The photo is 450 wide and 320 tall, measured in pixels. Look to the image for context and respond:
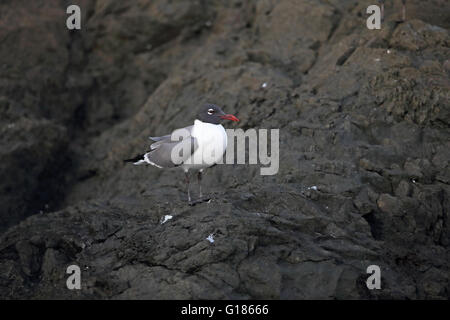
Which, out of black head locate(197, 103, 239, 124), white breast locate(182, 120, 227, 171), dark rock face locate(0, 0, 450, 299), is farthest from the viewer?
black head locate(197, 103, 239, 124)

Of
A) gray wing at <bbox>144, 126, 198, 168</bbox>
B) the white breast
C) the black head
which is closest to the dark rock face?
the white breast

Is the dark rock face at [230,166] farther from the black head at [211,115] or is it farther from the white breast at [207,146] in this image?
the black head at [211,115]

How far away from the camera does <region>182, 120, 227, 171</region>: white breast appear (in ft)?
25.4

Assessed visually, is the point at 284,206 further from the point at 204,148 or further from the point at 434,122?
the point at 434,122

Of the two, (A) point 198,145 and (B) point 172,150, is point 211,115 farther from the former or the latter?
(B) point 172,150

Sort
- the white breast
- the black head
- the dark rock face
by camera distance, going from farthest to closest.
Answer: the black head, the white breast, the dark rock face

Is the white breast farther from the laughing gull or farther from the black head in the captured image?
the black head

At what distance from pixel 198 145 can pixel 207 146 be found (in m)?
0.13

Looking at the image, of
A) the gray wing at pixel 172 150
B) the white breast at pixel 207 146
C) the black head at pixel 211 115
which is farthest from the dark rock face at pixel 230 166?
the black head at pixel 211 115

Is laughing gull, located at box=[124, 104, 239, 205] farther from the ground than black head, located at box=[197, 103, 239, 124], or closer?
closer

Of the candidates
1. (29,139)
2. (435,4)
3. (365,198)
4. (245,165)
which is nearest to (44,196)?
(29,139)

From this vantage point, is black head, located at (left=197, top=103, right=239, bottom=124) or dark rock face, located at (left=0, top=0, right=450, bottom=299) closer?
dark rock face, located at (left=0, top=0, right=450, bottom=299)

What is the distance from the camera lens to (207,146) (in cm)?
775

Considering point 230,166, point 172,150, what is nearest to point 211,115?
point 172,150
